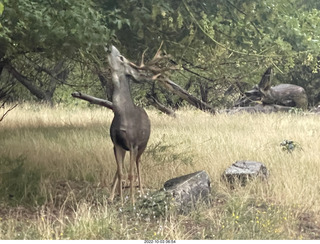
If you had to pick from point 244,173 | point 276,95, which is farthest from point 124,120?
point 276,95

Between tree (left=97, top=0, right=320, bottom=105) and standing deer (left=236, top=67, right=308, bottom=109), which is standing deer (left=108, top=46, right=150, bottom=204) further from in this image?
standing deer (left=236, top=67, right=308, bottom=109)

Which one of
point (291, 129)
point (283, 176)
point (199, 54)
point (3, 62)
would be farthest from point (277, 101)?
point (283, 176)

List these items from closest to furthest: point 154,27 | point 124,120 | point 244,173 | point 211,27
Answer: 1. point 124,120
2. point 244,173
3. point 211,27
4. point 154,27

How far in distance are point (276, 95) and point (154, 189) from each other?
48.5ft

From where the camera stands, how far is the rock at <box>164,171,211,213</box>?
5.82 meters

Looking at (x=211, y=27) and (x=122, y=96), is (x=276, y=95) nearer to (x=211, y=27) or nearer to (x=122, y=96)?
(x=211, y=27)

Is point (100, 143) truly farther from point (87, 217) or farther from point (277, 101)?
point (277, 101)

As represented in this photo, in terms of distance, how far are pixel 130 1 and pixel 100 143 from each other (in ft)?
9.49

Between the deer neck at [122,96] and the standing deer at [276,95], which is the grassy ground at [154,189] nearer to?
the deer neck at [122,96]

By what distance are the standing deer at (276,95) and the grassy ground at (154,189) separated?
27.9 feet

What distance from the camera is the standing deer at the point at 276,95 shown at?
20000 mm

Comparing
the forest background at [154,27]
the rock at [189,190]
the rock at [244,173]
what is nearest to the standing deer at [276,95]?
the forest background at [154,27]

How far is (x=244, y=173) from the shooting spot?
697 centimetres

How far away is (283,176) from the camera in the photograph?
720 centimetres
